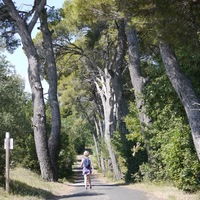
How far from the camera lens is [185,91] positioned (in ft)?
30.9

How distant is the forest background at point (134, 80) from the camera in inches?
368

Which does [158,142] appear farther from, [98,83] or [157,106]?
[98,83]

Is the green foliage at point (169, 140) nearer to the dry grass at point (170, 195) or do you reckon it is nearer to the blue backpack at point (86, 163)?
the dry grass at point (170, 195)

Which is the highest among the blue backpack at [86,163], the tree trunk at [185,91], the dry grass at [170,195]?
the tree trunk at [185,91]

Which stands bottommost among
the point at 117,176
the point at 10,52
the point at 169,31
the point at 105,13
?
the point at 117,176

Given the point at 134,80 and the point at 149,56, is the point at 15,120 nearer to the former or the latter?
the point at 149,56

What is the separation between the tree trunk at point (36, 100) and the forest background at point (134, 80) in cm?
6

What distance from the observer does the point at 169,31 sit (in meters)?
9.08

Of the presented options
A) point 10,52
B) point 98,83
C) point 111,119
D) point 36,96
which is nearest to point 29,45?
point 36,96

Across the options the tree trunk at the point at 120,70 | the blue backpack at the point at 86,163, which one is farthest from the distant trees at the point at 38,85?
the tree trunk at the point at 120,70

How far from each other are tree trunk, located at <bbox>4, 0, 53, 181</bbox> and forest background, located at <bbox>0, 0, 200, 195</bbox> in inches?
2.5

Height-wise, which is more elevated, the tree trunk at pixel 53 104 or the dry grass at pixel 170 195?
the tree trunk at pixel 53 104

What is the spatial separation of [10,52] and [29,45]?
11.8ft

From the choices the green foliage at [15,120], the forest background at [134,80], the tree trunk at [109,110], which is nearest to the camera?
the forest background at [134,80]
